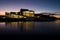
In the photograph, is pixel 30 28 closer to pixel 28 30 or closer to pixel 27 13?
pixel 28 30

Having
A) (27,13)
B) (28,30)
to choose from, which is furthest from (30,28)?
(27,13)

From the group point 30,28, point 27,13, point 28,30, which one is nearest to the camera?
point 28,30

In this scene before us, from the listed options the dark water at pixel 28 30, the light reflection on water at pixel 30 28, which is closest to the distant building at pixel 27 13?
the light reflection on water at pixel 30 28

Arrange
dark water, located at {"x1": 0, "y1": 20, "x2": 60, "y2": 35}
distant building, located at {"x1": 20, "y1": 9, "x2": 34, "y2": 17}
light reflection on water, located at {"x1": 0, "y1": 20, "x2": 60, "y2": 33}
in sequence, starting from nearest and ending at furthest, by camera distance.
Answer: dark water, located at {"x1": 0, "y1": 20, "x2": 60, "y2": 35} < light reflection on water, located at {"x1": 0, "y1": 20, "x2": 60, "y2": 33} < distant building, located at {"x1": 20, "y1": 9, "x2": 34, "y2": 17}

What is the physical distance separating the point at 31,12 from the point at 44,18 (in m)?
12.5

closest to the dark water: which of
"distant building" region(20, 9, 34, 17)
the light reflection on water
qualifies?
the light reflection on water

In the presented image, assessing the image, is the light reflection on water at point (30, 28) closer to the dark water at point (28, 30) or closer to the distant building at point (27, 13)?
the dark water at point (28, 30)

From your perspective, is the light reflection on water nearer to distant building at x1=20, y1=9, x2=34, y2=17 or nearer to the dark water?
the dark water

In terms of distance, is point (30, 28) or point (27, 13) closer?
point (30, 28)

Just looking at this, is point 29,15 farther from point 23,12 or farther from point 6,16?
point 6,16

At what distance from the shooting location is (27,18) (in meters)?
99.1

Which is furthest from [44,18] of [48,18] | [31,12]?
[31,12]

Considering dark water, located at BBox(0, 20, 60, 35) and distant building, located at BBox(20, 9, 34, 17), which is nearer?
dark water, located at BBox(0, 20, 60, 35)

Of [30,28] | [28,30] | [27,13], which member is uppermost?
[27,13]
